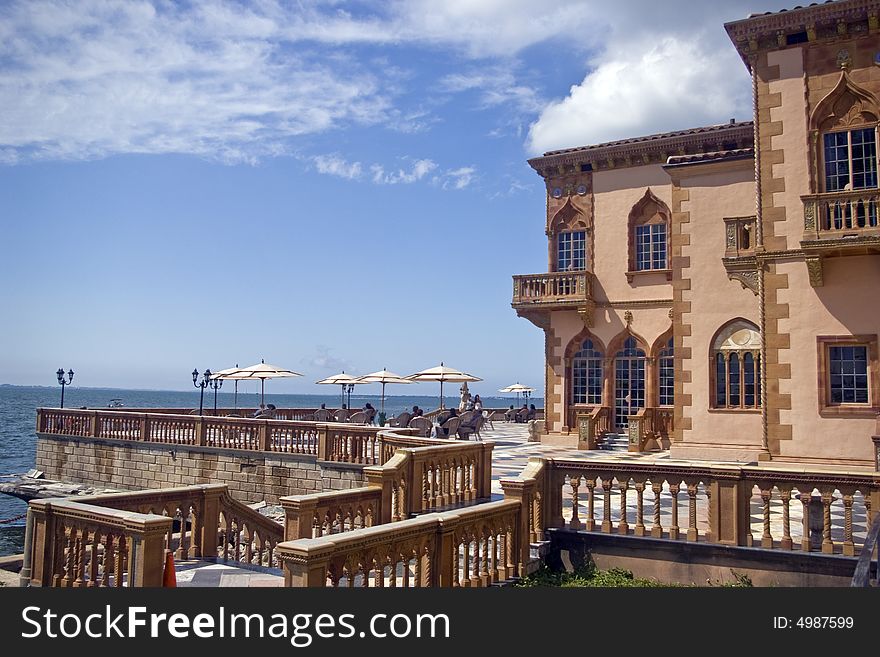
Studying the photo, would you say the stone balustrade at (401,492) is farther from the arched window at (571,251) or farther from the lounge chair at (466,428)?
the arched window at (571,251)

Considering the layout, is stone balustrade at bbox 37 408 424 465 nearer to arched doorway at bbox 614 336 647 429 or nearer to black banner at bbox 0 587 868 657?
black banner at bbox 0 587 868 657

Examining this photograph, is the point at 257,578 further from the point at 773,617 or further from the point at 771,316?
the point at 771,316

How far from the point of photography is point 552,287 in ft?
81.2

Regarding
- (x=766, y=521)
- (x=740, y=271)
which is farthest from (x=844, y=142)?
(x=766, y=521)

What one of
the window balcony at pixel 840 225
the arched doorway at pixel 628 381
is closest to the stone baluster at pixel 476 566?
the window balcony at pixel 840 225

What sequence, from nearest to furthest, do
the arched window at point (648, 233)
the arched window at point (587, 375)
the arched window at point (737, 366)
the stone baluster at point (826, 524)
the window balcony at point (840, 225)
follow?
1. the stone baluster at point (826, 524)
2. the window balcony at point (840, 225)
3. the arched window at point (737, 366)
4. the arched window at point (648, 233)
5. the arched window at point (587, 375)

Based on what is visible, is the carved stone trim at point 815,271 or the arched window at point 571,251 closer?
the carved stone trim at point 815,271

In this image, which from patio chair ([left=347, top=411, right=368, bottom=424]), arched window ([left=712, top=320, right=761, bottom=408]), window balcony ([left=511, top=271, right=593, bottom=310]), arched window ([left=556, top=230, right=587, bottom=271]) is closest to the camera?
arched window ([left=712, top=320, right=761, bottom=408])

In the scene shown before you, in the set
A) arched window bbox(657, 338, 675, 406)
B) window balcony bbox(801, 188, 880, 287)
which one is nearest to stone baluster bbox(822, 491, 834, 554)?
window balcony bbox(801, 188, 880, 287)

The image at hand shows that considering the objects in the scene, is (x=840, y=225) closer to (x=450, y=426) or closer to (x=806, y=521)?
(x=806, y=521)

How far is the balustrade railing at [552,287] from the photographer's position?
24.1 meters

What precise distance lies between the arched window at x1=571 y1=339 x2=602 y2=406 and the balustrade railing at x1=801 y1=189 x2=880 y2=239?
9.75 m

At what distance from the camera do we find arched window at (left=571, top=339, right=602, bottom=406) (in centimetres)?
2459

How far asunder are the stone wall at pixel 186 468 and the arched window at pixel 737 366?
9249 mm
